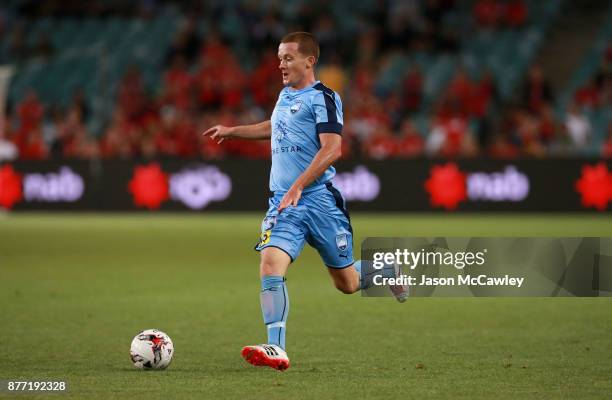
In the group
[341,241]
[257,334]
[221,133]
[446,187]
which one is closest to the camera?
[341,241]

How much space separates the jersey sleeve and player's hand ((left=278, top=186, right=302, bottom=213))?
44cm

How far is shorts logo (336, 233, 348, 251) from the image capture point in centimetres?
782

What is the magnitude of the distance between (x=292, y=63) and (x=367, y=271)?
5.40ft

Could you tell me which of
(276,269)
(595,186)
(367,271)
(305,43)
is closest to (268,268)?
(276,269)

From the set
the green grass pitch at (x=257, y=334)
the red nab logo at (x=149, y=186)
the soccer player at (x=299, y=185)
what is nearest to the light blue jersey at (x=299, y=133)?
the soccer player at (x=299, y=185)

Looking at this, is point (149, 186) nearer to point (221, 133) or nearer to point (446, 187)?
point (446, 187)

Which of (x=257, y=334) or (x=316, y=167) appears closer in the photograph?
(x=316, y=167)

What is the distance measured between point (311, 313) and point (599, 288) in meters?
2.64

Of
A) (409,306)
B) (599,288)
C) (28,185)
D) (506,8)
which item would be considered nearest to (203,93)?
(28,185)

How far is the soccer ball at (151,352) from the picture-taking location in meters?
7.35

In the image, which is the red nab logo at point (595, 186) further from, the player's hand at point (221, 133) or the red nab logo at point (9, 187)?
the player's hand at point (221, 133)

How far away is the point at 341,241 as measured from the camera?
784cm

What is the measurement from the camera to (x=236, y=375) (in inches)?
284

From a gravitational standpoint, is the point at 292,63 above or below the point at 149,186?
below
